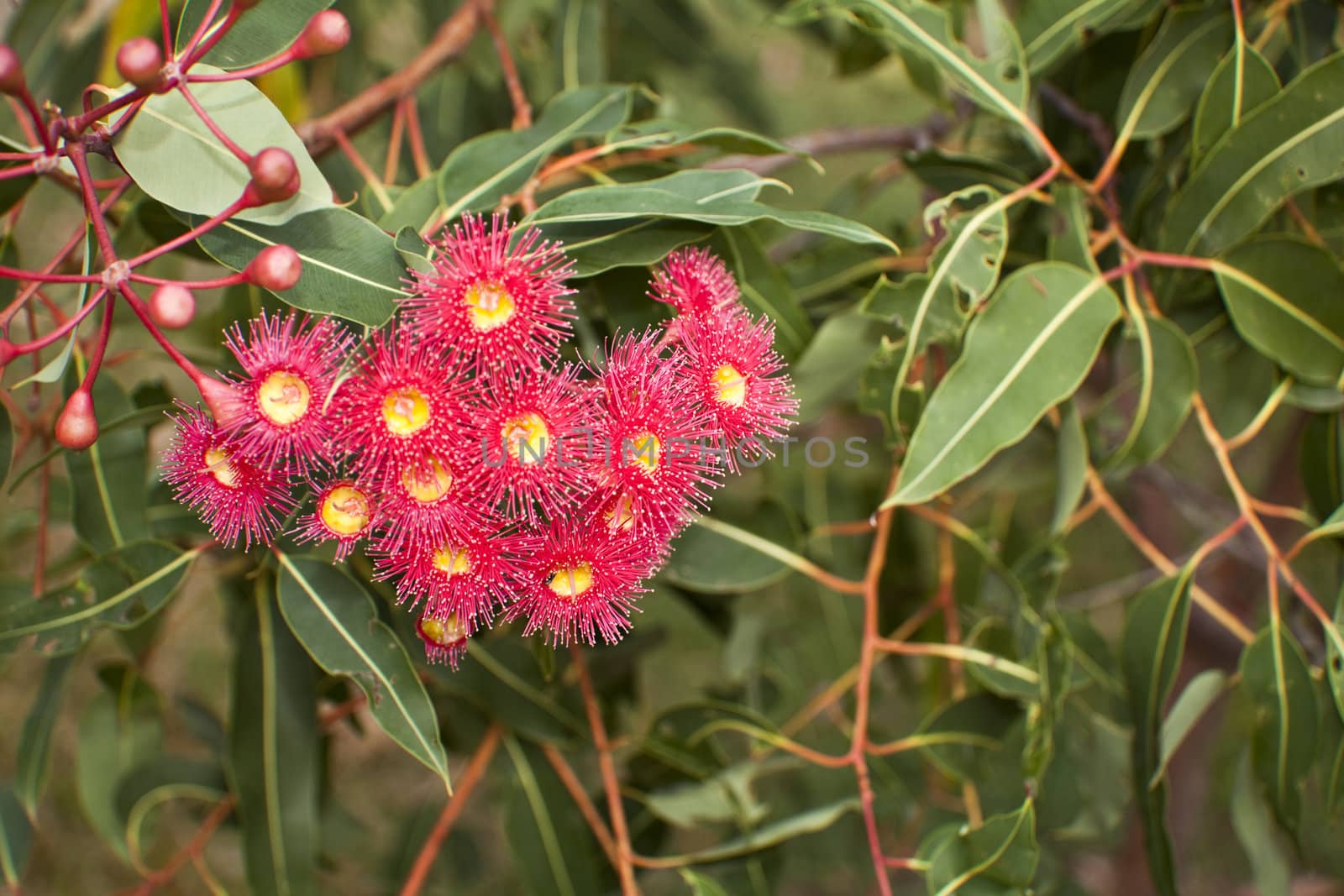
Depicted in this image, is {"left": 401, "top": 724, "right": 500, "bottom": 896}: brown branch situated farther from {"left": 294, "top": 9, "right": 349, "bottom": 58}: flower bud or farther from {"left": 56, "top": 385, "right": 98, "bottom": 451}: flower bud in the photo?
{"left": 294, "top": 9, "right": 349, "bottom": 58}: flower bud

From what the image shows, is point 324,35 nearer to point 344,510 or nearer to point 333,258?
point 333,258

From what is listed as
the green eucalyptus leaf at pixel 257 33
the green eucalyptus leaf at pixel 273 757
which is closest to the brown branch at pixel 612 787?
the green eucalyptus leaf at pixel 273 757

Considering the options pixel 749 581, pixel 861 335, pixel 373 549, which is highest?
pixel 861 335

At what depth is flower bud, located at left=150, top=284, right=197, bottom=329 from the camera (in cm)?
49

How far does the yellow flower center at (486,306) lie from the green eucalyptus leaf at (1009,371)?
282 millimetres

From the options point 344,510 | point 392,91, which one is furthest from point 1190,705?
point 392,91

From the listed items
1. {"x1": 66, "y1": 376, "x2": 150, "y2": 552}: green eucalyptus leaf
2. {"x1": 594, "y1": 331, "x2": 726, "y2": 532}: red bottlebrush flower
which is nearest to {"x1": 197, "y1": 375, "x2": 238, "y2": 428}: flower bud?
{"x1": 594, "y1": 331, "x2": 726, "y2": 532}: red bottlebrush flower

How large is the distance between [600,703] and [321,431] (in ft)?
2.38

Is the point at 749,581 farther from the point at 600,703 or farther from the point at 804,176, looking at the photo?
the point at 804,176

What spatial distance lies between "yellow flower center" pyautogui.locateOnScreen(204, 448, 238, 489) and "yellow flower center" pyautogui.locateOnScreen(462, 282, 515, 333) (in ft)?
0.59

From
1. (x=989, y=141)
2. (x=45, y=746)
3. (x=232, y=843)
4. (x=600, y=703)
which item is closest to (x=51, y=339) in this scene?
(x=45, y=746)

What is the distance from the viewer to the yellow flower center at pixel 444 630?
0.64 metres

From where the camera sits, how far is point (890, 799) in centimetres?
105

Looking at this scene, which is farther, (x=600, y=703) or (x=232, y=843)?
(x=232, y=843)
